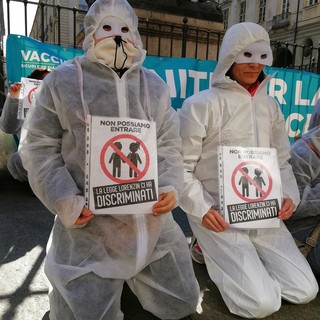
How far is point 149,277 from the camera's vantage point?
1982 mm

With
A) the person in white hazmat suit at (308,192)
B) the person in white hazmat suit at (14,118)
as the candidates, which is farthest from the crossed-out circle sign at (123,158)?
the person in white hazmat suit at (14,118)

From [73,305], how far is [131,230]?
17.5 inches

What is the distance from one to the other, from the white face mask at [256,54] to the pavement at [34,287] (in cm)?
152

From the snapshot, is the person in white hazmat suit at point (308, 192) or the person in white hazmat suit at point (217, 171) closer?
the person in white hazmat suit at point (217, 171)

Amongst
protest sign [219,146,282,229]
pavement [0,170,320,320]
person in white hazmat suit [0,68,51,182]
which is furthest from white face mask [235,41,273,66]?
person in white hazmat suit [0,68,51,182]

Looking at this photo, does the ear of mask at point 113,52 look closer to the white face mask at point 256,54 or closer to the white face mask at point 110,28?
the white face mask at point 110,28

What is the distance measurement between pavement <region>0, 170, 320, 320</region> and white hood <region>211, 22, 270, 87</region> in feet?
4.70

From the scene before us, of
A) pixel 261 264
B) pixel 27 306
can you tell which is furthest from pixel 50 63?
pixel 261 264

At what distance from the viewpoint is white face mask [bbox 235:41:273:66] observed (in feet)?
7.62

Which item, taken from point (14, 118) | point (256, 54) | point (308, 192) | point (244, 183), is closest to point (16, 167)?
point (14, 118)

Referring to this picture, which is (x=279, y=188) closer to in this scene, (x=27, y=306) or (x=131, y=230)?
(x=131, y=230)

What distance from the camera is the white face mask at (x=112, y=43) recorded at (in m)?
1.84

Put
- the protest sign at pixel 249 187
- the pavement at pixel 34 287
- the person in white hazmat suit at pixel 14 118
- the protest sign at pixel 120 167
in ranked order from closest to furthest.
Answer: the protest sign at pixel 120 167 → the pavement at pixel 34 287 → the protest sign at pixel 249 187 → the person in white hazmat suit at pixel 14 118

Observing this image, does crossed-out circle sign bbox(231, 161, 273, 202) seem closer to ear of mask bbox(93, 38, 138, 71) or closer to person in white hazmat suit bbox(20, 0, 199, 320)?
person in white hazmat suit bbox(20, 0, 199, 320)
